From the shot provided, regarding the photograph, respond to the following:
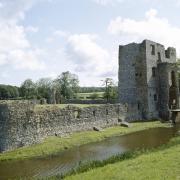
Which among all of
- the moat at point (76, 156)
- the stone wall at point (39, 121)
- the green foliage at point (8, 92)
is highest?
the green foliage at point (8, 92)

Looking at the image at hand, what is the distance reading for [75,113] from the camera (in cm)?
Answer: 3181

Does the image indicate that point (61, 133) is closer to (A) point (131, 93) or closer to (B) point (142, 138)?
(B) point (142, 138)

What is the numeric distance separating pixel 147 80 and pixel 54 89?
2751 centimetres

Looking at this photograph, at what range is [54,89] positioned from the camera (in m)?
67.1

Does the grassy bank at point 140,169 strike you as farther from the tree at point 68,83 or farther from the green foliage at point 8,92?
the green foliage at point 8,92

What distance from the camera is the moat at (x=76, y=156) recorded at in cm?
1805

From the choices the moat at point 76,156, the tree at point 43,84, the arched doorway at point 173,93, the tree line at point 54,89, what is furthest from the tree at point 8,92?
the moat at point 76,156

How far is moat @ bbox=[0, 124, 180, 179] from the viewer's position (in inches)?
711

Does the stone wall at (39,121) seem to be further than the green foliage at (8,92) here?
No

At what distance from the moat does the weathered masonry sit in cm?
1294

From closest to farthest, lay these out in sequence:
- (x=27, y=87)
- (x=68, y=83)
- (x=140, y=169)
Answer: (x=140, y=169), (x=68, y=83), (x=27, y=87)

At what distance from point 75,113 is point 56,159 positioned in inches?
447

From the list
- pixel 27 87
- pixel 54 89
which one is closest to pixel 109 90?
pixel 54 89

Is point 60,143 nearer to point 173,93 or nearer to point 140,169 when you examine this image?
point 140,169
